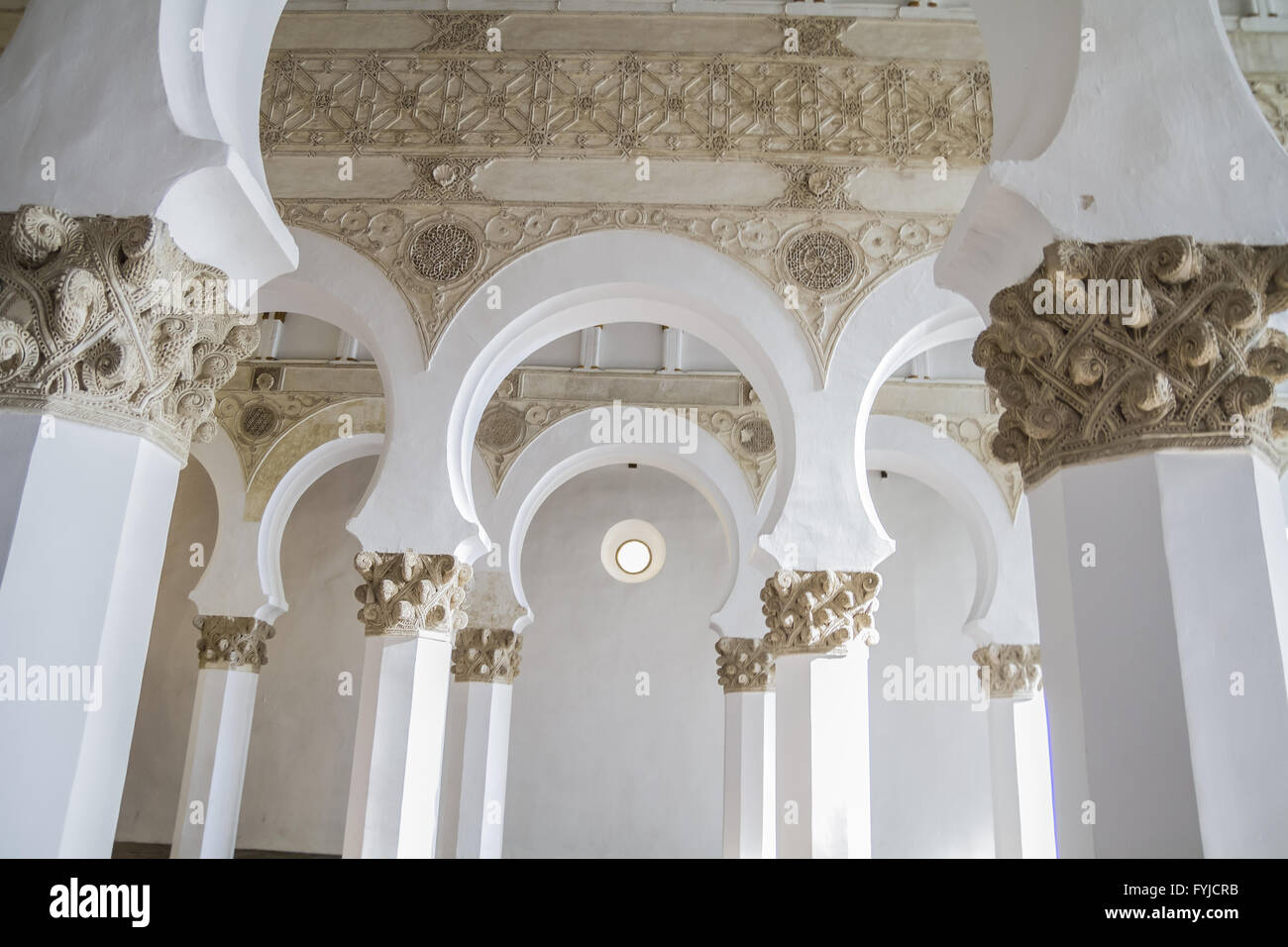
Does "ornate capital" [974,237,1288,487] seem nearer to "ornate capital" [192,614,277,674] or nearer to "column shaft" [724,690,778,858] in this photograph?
"column shaft" [724,690,778,858]

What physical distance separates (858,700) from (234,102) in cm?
453

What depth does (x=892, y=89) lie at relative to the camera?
6.46 metres

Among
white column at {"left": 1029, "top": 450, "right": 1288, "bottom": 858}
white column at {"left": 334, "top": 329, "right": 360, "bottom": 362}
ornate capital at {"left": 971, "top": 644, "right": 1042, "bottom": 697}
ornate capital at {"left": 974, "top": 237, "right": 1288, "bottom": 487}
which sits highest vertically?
white column at {"left": 334, "top": 329, "right": 360, "bottom": 362}

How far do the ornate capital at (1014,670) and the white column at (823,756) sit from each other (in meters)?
2.59

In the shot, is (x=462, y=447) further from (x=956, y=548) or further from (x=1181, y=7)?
(x=956, y=548)

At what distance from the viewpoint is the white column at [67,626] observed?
7.80 feet

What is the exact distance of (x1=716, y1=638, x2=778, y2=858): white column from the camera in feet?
24.9

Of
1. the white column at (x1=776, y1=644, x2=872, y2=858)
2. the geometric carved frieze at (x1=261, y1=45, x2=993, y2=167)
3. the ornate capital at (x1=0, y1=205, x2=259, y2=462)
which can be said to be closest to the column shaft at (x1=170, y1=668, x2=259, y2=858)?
the geometric carved frieze at (x1=261, y1=45, x2=993, y2=167)

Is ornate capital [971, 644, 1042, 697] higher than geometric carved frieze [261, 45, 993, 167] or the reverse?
the reverse

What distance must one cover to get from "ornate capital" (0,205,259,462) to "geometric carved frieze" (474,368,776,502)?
5822mm

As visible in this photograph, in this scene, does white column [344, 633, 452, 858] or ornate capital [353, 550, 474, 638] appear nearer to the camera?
white column [344, 633, 452, 858]

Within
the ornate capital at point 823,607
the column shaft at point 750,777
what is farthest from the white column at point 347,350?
the ornate capital at point 823,607

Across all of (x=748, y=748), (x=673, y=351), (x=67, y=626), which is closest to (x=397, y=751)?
(x=67, y=626)

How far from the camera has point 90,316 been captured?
2.68 metres
